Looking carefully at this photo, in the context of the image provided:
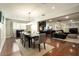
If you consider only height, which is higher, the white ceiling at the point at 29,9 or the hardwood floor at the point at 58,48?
the white ceiling at the point at 29,9

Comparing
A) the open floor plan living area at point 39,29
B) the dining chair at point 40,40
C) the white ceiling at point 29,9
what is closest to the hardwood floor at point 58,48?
the open floor plan living area at point 39,29

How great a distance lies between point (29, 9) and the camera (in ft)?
6.19

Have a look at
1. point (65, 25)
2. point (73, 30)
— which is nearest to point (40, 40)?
point (65, 25)

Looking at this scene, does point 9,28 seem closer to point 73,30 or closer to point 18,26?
point 18,26

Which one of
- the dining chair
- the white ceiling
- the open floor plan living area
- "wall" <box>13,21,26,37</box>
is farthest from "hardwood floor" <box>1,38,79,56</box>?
the white ceiling

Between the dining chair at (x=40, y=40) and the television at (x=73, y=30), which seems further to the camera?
the dining chair at (x=40, y=40)

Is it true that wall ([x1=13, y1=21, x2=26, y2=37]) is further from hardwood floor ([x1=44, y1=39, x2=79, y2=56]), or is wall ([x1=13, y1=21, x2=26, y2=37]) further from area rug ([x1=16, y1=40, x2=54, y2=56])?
hardwood floor ([x1=44, y1=39, x2=79, y2=56])

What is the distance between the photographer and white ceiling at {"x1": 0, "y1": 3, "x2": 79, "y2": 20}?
1.86 metres

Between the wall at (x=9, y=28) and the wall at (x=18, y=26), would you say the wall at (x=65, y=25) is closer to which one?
the wall at (x=18, y=26)

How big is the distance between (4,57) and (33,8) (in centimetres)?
125

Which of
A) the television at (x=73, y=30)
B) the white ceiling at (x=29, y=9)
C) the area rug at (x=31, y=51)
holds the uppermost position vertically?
the white ceiling at (x=29, y=9)

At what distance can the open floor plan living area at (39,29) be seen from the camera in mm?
1875

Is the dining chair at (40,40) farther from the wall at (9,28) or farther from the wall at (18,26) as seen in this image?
the wall at (9,28)

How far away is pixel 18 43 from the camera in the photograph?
2.01m
